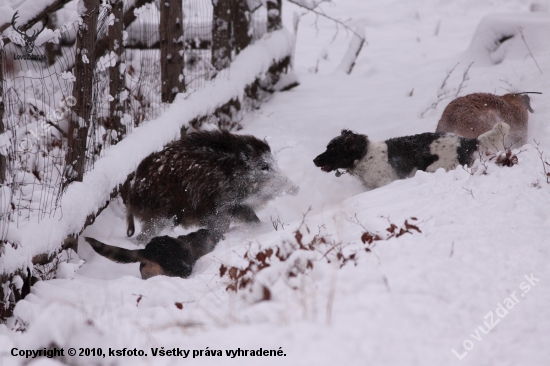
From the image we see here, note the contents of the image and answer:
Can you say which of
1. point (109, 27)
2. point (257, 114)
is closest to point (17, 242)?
point (109, 27)

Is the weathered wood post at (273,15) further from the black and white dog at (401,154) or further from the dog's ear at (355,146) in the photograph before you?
the dog's ear at (355,146)

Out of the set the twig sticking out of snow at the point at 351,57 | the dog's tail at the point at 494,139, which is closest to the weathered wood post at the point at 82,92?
the dog's tail at the point at 494,139

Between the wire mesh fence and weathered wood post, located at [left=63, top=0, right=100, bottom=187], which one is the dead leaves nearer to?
the wire mesh fence

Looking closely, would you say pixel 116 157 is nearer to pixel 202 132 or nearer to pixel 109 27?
pixel 202 132

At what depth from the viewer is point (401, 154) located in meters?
5.89

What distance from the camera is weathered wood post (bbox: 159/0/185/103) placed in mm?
6812

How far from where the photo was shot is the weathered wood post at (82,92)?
442cm

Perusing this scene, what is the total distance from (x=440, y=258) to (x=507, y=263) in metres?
0.40

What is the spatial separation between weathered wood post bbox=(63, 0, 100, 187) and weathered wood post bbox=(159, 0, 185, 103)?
95.4 inches

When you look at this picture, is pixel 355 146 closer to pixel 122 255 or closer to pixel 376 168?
pixel 376 168

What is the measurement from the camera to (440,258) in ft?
9.69

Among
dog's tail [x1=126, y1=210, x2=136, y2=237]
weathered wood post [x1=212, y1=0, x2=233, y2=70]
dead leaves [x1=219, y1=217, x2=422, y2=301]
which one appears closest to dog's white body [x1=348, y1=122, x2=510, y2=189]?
dead leaves [x1=219, y1=217, x2=422, y2=301]

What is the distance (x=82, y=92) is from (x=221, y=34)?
4.98 meters

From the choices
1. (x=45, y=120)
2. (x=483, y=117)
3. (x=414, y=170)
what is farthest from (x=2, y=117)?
(x=483, y=117)
